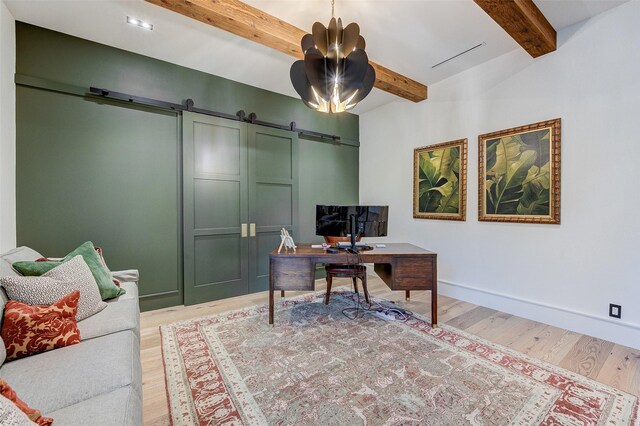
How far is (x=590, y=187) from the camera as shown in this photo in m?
2.57

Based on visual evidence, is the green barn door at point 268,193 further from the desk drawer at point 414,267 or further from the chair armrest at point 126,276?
the desk drawer at point 414,267

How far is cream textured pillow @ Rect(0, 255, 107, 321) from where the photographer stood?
1.47 m

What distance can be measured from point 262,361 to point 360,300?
166 cm

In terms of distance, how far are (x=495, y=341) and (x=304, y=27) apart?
3427 millimetres

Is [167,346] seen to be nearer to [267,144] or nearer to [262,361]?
[262,361]

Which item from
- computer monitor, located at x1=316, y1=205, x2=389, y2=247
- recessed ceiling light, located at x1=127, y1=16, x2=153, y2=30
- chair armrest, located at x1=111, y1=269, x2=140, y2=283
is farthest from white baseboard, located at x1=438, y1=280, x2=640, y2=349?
recessed ceiling light, located at x1=127, y1=16, x2=153, y2=30

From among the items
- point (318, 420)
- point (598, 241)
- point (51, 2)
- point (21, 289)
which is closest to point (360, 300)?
point (318, 420)

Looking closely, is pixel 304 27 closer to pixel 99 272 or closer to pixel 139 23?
pixel 139 23

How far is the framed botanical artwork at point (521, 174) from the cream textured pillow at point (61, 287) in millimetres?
3836

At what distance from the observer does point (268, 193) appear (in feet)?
13.2

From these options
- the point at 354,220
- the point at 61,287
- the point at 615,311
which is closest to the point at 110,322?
the point at 61,287

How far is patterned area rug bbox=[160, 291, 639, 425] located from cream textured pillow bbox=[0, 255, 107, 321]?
726 mm

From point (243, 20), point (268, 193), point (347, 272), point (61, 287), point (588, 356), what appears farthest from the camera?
point (268, 193)

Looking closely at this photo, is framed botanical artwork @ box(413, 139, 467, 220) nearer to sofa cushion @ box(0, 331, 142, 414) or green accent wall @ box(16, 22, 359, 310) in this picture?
green accent wall @ box(16, 22, 359, 310)
